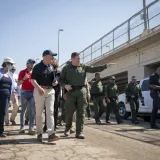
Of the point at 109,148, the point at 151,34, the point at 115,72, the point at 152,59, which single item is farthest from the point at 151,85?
the point at 115,72

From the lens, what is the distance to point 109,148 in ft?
16.5

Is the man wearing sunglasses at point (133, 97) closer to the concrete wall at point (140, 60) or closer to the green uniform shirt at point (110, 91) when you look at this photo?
the green uniform shirt at point (110, 91)

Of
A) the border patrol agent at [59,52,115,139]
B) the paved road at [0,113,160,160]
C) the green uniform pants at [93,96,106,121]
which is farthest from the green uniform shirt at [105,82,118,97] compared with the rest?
the paved road at [0,113,160,160]

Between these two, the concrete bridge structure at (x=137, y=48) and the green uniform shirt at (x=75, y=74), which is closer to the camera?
the green uniform shirt at (x=75, y=74)

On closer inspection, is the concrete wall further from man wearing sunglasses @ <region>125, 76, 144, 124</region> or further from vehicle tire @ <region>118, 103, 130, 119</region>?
man wearing sunglasses @ <region>125, 76, 144, 124</region>

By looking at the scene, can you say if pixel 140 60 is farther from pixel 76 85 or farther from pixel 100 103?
pixel 76 85

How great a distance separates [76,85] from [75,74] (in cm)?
23

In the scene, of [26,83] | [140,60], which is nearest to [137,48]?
[140,60]

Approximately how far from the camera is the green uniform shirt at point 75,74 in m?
6.03

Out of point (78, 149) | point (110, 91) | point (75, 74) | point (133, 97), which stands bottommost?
point (78, 149)

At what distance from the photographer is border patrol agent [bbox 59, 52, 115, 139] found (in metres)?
6.03

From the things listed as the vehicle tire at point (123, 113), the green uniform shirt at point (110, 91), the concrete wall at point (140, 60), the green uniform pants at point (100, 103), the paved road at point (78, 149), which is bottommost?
the paved road at point (78, 149)

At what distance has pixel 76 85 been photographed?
19.8ft

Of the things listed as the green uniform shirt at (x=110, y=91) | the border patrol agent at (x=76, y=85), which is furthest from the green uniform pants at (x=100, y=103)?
the border patrol agent at (x=76, y=85)
